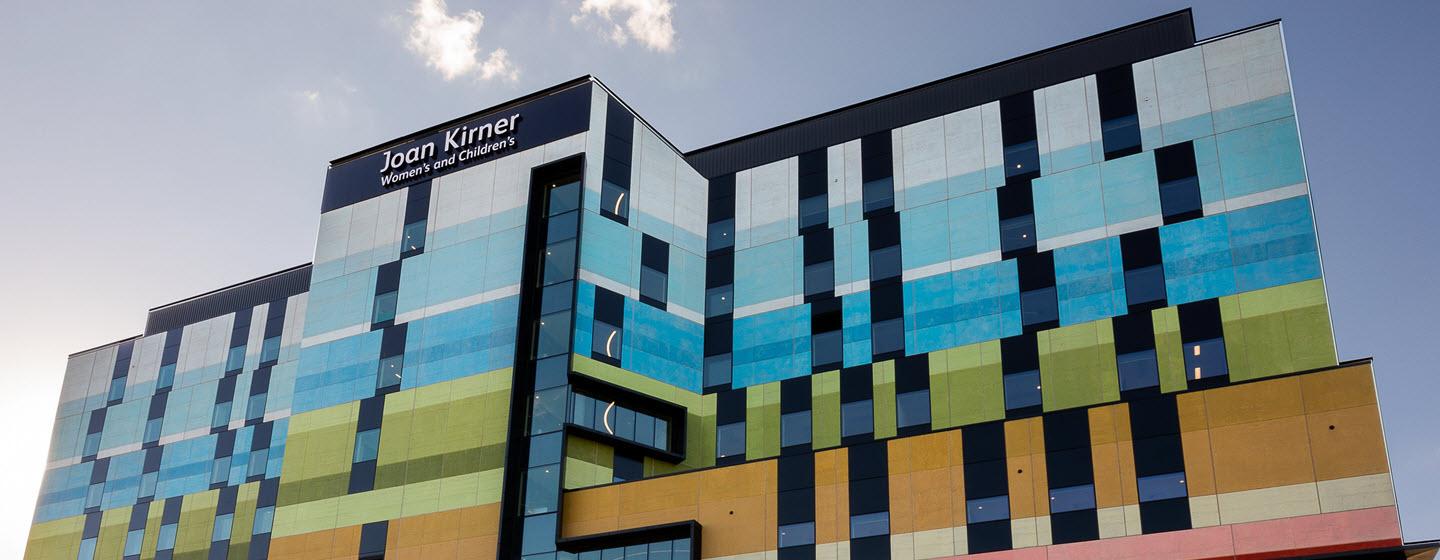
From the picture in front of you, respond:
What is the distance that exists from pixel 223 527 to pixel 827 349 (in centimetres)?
4737

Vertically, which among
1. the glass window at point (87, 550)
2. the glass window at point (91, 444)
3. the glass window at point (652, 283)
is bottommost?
the glass window at point (87, 550)

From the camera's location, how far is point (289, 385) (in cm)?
9538

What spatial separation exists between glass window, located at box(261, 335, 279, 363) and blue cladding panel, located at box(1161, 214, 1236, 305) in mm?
64636

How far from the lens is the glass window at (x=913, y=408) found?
69750mm

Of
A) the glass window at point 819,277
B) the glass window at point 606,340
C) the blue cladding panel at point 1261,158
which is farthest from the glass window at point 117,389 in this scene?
the blue cladding panel at point 1261,158

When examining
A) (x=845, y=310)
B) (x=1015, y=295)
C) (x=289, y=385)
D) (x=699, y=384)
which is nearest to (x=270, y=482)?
(x=289, y=385)

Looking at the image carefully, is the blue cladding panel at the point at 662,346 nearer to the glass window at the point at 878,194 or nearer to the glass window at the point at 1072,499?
the glass window at the point at 878,194

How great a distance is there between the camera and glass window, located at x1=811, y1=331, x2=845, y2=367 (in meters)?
74.3

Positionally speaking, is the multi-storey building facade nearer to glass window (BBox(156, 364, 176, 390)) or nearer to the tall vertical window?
the tall vertical window

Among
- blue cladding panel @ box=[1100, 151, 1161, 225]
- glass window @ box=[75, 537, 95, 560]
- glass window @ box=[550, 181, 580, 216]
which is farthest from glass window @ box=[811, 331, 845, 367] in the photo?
glass window @ box=[75, 537, 95, 560]

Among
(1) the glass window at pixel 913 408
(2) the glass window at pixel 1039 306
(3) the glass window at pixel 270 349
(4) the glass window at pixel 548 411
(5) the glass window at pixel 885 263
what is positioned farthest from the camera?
(3) the glass window at pixel 270 349

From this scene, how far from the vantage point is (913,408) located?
70250 millimetres

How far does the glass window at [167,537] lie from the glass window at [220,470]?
4.33 meters

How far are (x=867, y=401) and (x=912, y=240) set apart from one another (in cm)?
1005
